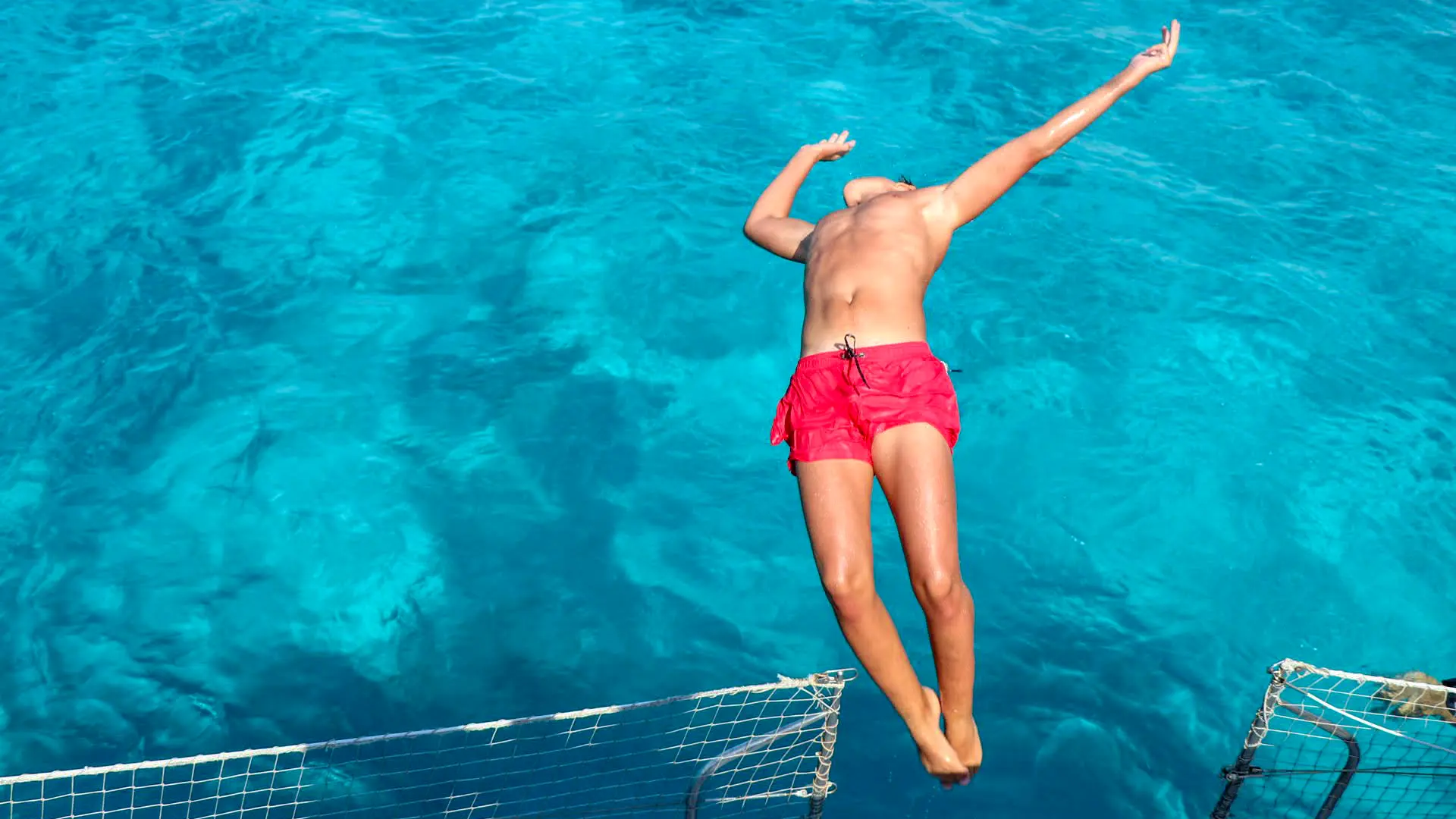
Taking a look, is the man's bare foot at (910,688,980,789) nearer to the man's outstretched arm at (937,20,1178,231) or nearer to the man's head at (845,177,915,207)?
the man's outstretched arm at (937,20,1178,231)

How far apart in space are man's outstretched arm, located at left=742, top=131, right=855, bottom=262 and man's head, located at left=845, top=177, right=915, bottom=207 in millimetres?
308

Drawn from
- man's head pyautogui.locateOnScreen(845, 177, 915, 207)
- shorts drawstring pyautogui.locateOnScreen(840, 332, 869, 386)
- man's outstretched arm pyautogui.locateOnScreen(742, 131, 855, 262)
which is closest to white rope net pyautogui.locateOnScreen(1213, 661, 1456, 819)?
shorts drawstring pyautogui.locateOnScreen(840, 332, 869, 386)

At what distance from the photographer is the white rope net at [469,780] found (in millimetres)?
7430

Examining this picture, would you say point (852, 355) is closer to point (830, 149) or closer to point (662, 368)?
point (830, 149)

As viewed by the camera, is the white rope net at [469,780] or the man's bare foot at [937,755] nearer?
the man's bare foot at [937,755]

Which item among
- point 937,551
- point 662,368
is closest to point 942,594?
point 937,551

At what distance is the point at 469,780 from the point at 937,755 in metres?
3.22

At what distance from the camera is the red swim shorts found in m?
5.87

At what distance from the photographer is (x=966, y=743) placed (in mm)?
5695

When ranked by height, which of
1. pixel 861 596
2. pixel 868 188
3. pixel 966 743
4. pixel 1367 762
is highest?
pixel 868 188

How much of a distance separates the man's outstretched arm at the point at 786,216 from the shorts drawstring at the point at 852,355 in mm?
976

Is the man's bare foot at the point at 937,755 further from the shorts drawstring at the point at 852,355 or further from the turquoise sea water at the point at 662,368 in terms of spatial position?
the turquoise sea water at the point at 662,368

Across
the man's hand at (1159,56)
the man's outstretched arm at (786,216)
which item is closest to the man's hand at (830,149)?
the man's outstretched arm at (786,216)

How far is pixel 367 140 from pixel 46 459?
5.13 metres
